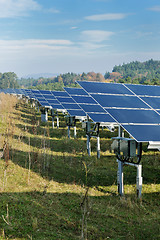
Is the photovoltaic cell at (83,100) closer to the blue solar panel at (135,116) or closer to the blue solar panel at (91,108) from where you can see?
the blue solar panel at (91,108)

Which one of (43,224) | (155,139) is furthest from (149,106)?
(43,224)

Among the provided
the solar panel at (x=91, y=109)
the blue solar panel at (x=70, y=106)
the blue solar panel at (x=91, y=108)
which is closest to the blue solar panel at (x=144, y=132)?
the solar panel at (x=91, y=109)

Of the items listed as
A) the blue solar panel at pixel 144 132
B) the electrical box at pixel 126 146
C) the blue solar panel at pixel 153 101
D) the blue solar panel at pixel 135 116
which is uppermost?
the blue solar panel at pixel 153 101

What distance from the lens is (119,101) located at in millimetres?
10633

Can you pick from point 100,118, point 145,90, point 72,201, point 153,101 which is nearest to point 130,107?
point 153,101

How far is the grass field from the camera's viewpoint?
6.70m

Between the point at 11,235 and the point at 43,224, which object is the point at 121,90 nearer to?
the point at 43,224

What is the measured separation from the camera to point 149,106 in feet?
34.6

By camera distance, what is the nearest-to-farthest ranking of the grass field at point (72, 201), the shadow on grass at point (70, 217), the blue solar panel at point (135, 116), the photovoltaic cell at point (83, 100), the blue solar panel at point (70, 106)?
the shadow on grass at point (70, 217), the grass field at point (72, 201), the blue solar panel at point (135, 116), the photovoltaic cell at point (83, 100), the blue solar panel at point (70, 106)

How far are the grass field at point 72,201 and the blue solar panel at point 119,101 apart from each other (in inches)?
104

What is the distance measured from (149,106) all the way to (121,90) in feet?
6.24

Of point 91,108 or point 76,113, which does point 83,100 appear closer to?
point 91,108

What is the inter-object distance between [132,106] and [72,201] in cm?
403

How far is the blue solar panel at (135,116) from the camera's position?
9227 millimetres
